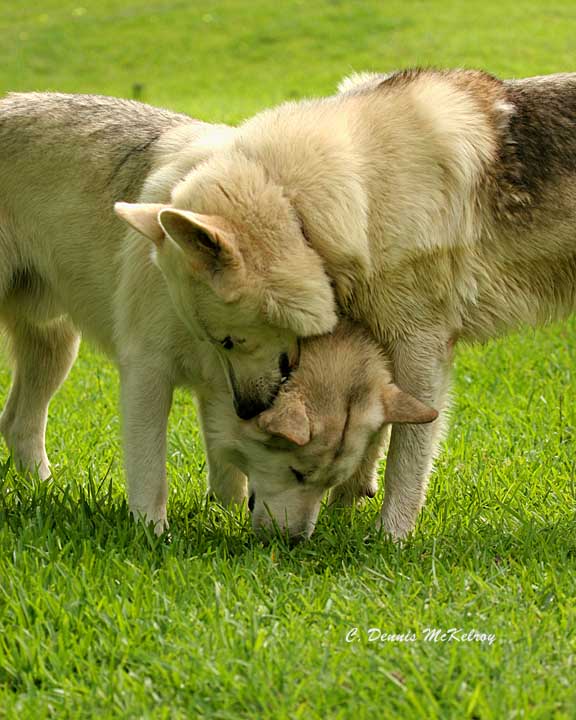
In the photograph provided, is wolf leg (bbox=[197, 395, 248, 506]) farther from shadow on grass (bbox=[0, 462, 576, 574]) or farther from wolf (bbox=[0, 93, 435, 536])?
shadow on grass (bbox=[0, 462, 576, 574])

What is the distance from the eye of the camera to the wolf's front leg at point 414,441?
517cm

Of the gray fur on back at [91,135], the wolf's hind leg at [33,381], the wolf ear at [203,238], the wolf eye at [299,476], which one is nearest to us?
the wolf ear at [203,238]

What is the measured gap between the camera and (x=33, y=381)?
21.2 ft

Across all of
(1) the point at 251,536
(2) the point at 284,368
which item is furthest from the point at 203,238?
(1) the point at 251,536

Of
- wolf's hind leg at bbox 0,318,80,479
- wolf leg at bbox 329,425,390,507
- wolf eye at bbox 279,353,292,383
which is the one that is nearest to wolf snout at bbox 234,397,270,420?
wolf eye at bbox 279,353,292,383

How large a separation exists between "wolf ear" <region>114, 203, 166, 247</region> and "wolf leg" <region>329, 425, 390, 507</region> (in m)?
1.68

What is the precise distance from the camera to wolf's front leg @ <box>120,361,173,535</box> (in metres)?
5.23

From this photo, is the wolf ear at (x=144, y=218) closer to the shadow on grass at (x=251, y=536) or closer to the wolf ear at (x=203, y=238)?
the wolf ear at (x=203, y=238)

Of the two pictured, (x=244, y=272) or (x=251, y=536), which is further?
(x=251, y=536)

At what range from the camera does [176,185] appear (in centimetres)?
506

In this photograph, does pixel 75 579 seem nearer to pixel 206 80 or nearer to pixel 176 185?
pixel 176 185

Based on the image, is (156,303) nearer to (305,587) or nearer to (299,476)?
(299,476)

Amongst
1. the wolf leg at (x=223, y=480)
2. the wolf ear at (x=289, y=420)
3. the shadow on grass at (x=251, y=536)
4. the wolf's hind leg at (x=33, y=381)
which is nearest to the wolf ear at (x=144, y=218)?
the wolf ear at (x=289, y=420)

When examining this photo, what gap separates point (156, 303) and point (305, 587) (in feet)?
4.83
